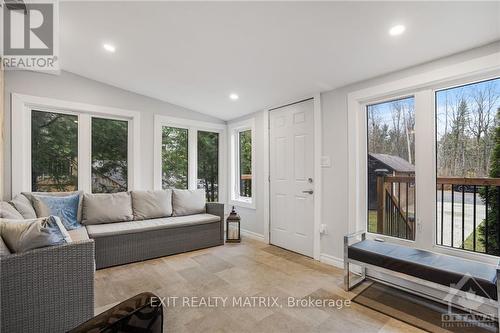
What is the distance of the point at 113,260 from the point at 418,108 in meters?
3.73

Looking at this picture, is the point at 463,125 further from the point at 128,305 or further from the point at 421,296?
the point at 128,305

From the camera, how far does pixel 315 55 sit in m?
2.41

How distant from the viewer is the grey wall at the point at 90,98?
9.89 feet

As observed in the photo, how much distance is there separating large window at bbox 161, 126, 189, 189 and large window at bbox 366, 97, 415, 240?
10.0 ft

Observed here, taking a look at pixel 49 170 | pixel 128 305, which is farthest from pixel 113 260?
pixel 128 305

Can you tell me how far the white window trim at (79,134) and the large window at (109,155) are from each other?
0.07 meters

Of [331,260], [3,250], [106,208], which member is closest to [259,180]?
[331,260]

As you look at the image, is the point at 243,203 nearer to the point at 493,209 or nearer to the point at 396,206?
the point at 396,206

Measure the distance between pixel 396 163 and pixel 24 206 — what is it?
13.1 feet

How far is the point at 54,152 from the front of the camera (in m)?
3.39

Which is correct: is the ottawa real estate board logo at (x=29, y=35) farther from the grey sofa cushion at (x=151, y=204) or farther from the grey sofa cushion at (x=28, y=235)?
the grey sofa cushion at (x=151, y=204)

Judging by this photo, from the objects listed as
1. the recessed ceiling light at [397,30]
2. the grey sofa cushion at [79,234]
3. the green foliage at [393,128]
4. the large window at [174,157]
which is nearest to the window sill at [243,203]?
the large window at [174,157]

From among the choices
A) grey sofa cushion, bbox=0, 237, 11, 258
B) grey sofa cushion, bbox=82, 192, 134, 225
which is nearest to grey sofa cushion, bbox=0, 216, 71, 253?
grey sofa cushion, bbox=0, 237, 11, 258

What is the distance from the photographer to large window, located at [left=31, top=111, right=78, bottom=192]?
3.26 m
